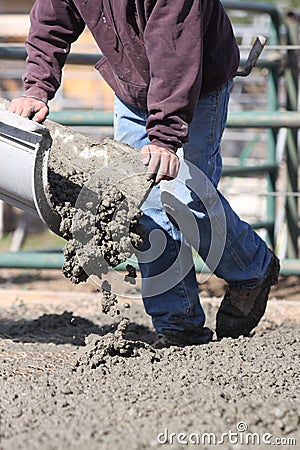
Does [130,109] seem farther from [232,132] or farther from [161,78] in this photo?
[232,132]

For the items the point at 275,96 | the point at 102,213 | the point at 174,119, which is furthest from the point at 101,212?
the point at 275,96

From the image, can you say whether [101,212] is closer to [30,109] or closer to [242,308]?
[30,109]

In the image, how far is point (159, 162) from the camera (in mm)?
2543

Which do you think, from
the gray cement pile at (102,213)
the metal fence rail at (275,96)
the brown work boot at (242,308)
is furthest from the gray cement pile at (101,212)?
the metal fence rail at (275,96)

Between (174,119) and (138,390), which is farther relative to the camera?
(174,119)

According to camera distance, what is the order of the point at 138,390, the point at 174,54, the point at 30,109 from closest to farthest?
the point at 138,390 < the point at 174,54 < the point at 30,109

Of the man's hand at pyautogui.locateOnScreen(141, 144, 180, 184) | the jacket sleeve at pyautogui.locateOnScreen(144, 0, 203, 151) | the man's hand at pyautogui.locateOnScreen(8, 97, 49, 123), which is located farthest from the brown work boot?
the man's hand at pyautogui.locateOnScreen(8, 97, 49, 123)

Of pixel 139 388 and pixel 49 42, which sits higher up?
pixel 49 42

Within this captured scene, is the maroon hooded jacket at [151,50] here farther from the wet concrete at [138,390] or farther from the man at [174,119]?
the wet concrete at [138,390]

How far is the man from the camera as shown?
250cm

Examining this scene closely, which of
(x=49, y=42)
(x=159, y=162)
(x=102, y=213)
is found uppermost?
(x=49, y=42)

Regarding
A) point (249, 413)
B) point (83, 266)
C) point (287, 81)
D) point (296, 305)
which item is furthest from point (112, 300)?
point (287, 81)

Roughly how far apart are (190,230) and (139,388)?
79 centimetres

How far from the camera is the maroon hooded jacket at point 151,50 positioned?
249 cm
